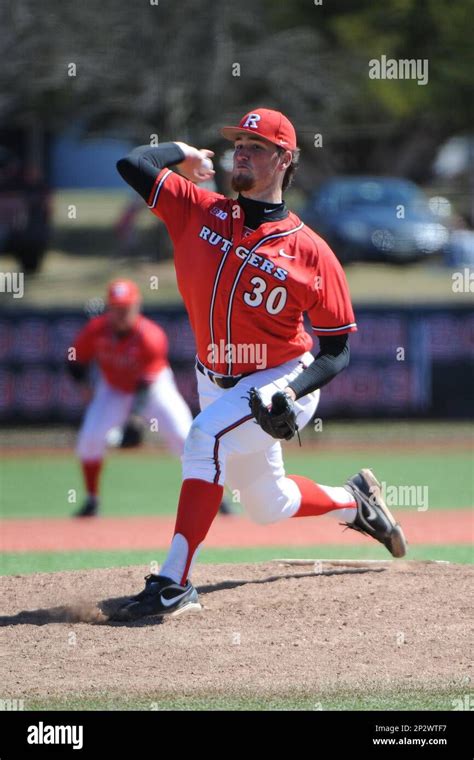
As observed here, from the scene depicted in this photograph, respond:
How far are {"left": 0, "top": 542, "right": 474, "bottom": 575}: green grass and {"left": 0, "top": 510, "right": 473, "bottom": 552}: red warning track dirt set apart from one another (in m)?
0.26

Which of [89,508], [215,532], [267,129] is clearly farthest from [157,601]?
[89,508]

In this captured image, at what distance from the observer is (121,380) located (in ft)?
38.2

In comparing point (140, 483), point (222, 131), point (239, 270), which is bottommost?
point (140, 483)

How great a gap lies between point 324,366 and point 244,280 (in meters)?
0.57

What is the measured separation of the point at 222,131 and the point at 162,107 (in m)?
18.3

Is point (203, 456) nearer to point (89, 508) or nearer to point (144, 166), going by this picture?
point (144, 166)

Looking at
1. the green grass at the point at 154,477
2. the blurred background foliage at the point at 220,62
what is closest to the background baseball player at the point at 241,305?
the green grass at the point at 154,477

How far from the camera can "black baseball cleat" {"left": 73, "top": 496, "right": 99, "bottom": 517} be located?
1140cm

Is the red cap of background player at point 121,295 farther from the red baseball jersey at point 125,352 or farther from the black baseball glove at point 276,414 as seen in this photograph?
the black baseball glove at point 276,414

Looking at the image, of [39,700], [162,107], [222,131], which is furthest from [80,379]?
[162,107]

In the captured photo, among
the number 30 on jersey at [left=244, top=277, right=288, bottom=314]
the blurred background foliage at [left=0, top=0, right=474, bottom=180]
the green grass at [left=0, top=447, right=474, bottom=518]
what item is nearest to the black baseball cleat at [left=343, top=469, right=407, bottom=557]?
the number 30 on jersey at [left=244, top=277, right=288, bottom=314]

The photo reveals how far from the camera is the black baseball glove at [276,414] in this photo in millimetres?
6020

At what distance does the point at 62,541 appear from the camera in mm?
Answer: 10039

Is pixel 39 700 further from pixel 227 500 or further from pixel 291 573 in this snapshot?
pixel 227 500
